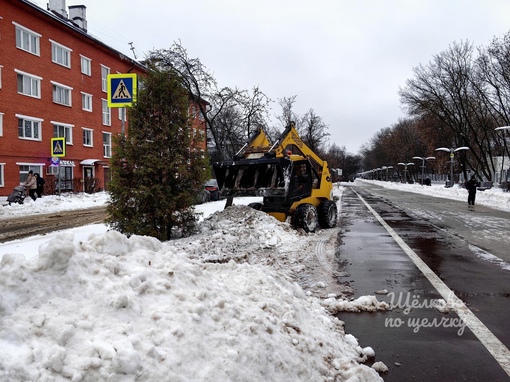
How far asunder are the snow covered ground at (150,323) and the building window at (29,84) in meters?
27.3

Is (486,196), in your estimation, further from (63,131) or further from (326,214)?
(63,131)

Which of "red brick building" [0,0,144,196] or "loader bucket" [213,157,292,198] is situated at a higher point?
"red brick building" [0,0,144,196]

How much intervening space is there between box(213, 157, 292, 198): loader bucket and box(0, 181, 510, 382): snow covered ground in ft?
18.2

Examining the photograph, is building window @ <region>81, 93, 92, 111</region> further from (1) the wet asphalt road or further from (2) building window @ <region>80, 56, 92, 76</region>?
(1) the wet asphalt road

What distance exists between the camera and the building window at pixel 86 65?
32066mm

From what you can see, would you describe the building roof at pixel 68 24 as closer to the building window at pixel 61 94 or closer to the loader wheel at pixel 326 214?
the building window at pixel 61 94

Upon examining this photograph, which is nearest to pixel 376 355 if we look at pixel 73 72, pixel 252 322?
pixel 252 322

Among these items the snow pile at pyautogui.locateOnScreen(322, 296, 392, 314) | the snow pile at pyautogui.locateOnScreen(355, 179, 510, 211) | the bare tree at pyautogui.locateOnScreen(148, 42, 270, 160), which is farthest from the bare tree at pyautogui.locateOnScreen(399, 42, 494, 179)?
the snow pile at pyautogui.locateOnScreen(322, 296, 392, 314)

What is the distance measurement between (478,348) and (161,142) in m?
6.11

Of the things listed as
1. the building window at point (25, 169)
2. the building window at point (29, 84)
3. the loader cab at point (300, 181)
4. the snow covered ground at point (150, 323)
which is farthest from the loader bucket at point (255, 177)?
the building window at point (29, 84)

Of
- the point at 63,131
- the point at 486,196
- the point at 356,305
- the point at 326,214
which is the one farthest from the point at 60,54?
the point at 486,196

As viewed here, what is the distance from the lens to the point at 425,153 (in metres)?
73.0

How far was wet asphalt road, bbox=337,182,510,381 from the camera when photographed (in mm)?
3439

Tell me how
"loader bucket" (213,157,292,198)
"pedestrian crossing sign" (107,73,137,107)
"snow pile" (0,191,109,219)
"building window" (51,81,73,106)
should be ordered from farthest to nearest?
"building window" (51,81,73,106), "snow pile" (0,191,109,219), "loader bucket" (213,157,292,198), "pedestrian crossing sign" (107,73,137,107)
